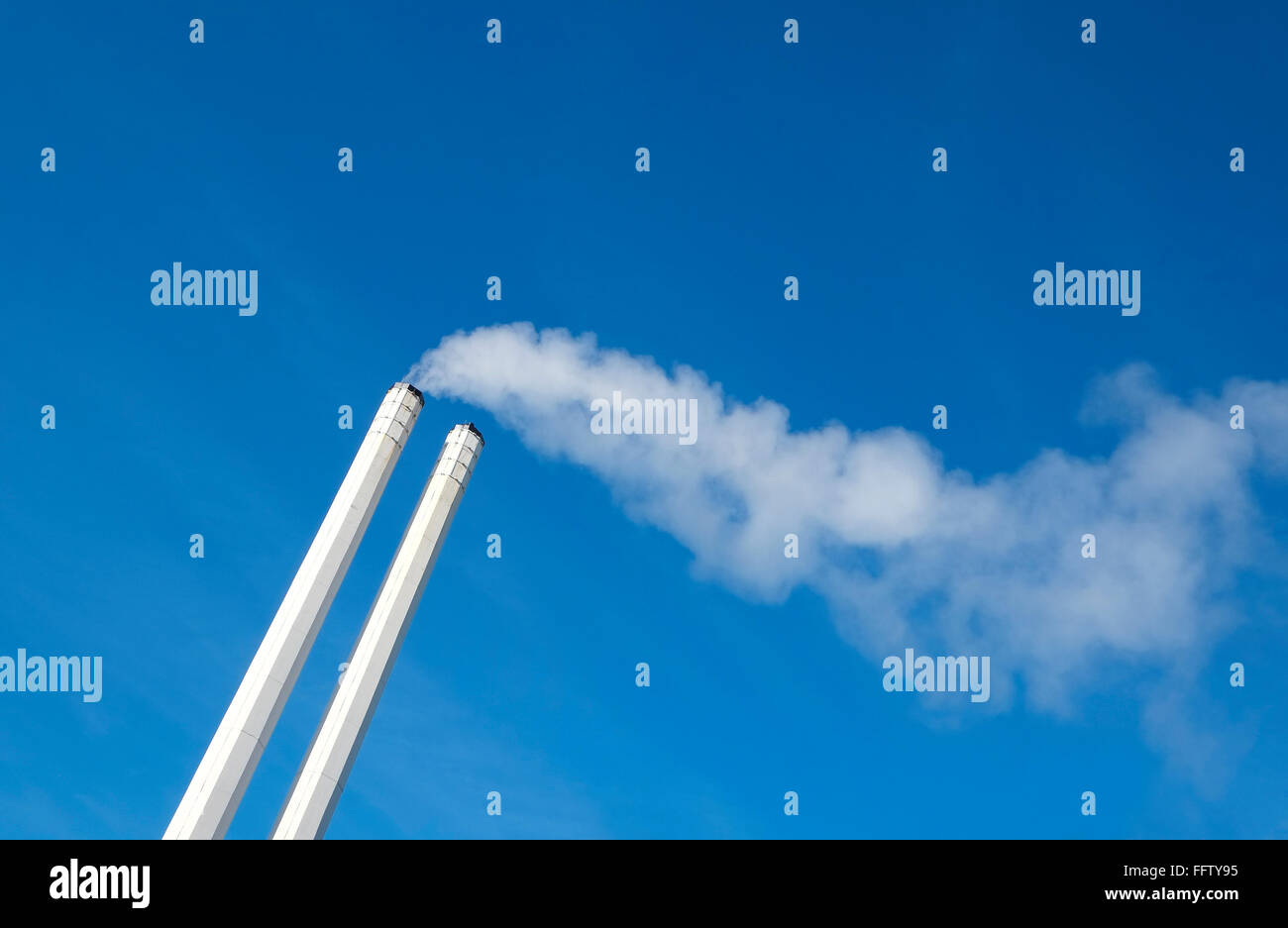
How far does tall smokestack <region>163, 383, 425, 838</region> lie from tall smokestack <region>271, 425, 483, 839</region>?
3055 mm

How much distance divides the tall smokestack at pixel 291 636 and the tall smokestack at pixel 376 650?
3055 millimetres

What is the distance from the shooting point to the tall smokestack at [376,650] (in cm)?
4188

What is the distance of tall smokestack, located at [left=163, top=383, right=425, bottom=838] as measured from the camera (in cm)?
3759

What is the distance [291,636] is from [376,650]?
508cm

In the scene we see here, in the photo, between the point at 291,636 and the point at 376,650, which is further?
the point at 376,650

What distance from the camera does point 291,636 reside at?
4222 cm

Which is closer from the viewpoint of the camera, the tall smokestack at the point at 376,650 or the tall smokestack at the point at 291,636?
the tall smokestack at the point at 291,636

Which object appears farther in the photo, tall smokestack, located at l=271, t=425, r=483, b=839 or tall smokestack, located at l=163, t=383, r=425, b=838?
tall smokestack, located at l=271, t=425, r=483, b=839

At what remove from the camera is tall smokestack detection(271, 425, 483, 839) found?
1649 inches
